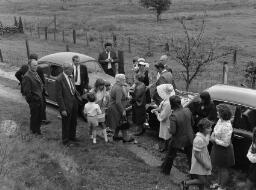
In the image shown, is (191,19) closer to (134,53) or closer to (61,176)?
(134,53)

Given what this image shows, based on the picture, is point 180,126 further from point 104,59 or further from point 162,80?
point 104,59

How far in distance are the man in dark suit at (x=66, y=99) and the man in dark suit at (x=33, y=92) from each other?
0.85 metres

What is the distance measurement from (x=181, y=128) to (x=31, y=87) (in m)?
3.61

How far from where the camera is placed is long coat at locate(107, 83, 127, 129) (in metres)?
8.38

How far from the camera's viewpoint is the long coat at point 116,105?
27.5 ft

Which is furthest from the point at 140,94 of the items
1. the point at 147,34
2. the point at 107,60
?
the point at 147,34

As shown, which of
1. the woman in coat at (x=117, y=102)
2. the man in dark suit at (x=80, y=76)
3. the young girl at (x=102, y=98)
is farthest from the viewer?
the man in dark suit at (x=80, y=76)

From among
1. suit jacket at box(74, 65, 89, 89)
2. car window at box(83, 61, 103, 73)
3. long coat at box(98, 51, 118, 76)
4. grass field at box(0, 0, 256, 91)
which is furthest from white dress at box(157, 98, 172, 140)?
grass field at box(0, 0, 256, 91)

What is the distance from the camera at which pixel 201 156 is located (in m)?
6.45

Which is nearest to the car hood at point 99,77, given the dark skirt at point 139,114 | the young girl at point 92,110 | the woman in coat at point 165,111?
the dark skirt at point 139,114

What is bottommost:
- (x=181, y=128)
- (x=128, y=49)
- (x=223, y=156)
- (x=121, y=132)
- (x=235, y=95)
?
(x=121, y=132)

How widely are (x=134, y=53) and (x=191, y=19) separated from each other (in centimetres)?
2021

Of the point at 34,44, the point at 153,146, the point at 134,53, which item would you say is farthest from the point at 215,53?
the point at 153,146

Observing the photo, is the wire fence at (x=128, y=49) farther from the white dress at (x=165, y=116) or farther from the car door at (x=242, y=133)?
the car door at (x=242, y=133)
